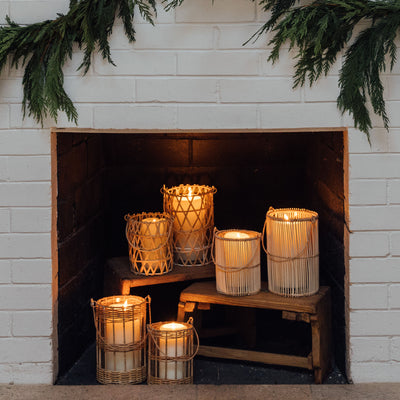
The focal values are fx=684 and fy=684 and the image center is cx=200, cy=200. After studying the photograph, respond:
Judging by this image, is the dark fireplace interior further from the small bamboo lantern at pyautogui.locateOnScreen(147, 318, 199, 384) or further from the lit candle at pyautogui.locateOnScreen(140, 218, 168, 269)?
the small bamboo lantern at pyautogui.locateOnScreen(147, 318, 199, 384)

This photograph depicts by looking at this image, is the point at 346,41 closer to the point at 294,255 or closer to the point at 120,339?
the point at 294,255

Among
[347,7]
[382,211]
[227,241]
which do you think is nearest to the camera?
[347,7]

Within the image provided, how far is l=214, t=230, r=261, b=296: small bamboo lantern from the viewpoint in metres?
2.76

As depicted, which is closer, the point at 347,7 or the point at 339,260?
the point at 347,7

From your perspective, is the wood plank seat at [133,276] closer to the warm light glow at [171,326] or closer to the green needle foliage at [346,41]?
the warm light glow at [171,326]

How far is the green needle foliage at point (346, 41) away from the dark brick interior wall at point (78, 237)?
95cm

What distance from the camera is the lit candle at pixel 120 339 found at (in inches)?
106

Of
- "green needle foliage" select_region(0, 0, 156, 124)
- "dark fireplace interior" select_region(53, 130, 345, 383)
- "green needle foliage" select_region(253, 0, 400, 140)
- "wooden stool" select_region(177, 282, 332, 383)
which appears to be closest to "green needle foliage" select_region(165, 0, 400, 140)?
"green needle foliage" select_region(253, 0, 400, 140)

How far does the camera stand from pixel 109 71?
2.48m

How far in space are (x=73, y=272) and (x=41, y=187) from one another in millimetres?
476

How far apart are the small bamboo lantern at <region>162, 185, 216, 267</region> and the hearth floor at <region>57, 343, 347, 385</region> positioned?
0.45m

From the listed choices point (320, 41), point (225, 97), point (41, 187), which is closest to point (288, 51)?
point (320, 41)

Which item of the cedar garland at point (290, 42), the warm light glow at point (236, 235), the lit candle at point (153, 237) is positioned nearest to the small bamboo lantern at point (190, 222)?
the lit candle at point (153, 237)

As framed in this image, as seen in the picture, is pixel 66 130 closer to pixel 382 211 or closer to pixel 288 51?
pixel 288 51
